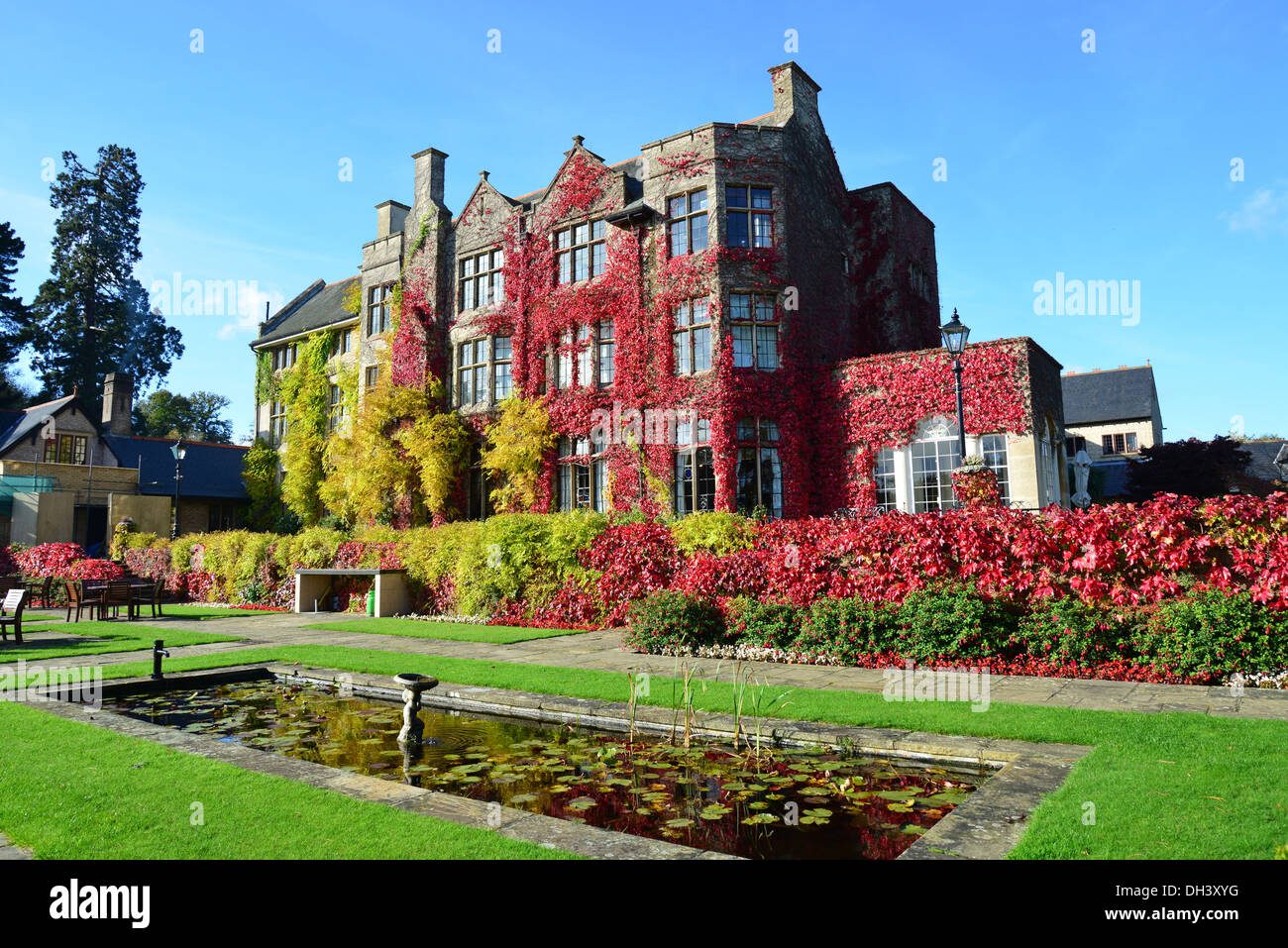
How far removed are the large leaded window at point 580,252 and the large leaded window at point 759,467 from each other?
25.2 ft

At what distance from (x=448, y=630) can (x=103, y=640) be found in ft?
20.6

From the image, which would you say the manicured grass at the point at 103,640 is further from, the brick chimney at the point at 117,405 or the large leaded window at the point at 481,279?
the brick chimney at the point at 117,405

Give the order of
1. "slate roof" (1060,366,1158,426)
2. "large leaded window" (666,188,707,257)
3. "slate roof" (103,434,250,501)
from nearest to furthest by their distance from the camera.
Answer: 1. "large leaded window" (666,188,707,257)
2. "slate roof" (103,434,250,501)
3. "slate roof" (1060,366,1158,426)

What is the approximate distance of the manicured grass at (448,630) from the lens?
14906 mm

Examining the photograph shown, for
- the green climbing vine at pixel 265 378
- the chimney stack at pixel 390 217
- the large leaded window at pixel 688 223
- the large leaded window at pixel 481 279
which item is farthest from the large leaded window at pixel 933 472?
the green climbing vine at pixel 265 378

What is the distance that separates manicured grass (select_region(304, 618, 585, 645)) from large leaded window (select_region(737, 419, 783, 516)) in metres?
7.20

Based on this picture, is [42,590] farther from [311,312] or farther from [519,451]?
[311,312]

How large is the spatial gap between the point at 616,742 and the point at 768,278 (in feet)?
57.2

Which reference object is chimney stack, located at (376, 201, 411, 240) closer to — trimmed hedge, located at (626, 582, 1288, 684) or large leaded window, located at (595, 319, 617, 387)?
large leaded window, located at (595, 319, 617, 387)

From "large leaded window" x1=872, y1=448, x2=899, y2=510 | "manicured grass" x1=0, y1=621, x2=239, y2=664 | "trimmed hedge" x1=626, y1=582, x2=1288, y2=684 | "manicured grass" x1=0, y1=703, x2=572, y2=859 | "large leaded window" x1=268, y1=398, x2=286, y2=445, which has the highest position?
"large leaded window" x1=268, y1=398, x2=286, y2=445

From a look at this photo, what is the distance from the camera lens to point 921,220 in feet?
91.2

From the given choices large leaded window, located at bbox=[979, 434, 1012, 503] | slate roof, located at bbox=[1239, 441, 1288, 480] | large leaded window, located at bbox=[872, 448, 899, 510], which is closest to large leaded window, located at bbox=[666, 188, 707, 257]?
large leaded window, located at bbox=[872, 448, 899, 510]

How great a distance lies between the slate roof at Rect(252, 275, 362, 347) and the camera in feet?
115
